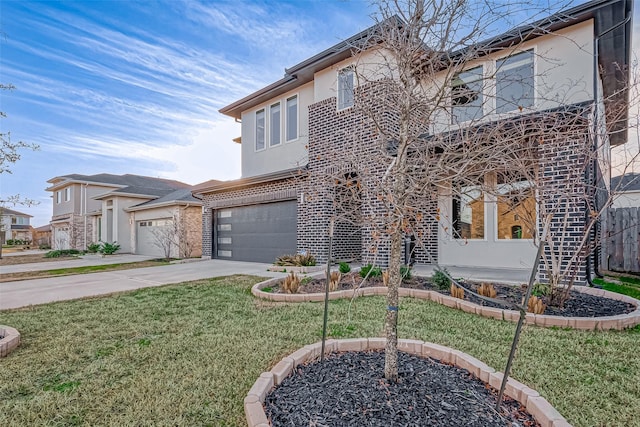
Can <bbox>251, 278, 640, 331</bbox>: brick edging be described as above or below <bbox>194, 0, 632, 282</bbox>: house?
below

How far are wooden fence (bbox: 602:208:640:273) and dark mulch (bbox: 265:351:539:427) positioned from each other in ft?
30.7

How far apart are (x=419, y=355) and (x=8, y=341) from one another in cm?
447

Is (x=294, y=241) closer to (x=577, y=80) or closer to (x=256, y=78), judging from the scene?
(x=256, y=78)

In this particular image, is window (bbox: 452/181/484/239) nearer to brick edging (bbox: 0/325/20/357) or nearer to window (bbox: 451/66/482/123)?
window (bbox: 451/66/482/123)

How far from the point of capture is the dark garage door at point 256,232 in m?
11.6

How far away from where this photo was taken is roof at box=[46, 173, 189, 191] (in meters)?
26.0

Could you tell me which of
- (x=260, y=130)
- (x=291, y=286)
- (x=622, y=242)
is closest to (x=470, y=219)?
(x=622, y=242)

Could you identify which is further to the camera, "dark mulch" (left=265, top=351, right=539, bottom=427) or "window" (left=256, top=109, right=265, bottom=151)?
"window" (left=256, top=109, right=265, bottom=151)

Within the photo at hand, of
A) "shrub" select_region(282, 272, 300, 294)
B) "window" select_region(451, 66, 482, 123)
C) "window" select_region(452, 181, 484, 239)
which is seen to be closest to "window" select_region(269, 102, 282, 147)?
"window" select_region(452, 181, 484, 239)

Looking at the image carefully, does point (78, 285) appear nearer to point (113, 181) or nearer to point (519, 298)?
point (519, 298)

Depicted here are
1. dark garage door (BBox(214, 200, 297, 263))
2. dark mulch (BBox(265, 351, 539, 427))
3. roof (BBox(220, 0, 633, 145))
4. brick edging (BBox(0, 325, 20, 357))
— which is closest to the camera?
dark mulch (BBox(265, 351, 539, 427))

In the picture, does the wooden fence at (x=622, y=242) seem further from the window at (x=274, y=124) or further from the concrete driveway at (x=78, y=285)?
the window at (x=274, y=124)

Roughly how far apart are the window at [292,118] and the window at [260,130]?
4.88ft

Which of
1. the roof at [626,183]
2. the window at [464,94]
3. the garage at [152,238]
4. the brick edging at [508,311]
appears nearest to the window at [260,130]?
the garage at [152,238]
